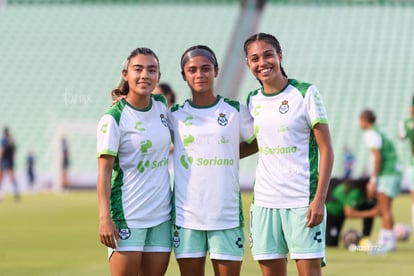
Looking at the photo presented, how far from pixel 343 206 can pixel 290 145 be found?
6.88 meters

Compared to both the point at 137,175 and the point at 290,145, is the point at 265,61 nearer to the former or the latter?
the point at 290,145

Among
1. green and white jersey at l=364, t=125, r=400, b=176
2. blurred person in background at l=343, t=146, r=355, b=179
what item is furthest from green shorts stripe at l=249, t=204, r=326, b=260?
blurred person in background at l=343, t=146, r=355, b=179

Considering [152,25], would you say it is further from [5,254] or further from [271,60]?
[271,60]

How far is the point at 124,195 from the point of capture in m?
5.79

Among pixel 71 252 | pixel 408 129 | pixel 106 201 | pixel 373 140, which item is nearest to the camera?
pixel 106 201

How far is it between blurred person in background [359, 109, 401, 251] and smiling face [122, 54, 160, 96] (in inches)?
254

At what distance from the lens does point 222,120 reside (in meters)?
5.84

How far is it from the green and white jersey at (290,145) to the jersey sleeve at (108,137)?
0.89 meters

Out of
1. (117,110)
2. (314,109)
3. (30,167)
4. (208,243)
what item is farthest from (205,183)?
(30,167)

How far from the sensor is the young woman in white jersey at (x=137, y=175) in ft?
18.7

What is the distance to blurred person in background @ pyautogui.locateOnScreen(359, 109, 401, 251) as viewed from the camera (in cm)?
1192

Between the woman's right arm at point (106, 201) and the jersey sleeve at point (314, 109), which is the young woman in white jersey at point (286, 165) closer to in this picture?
the jersey sleeve at point (314, 109)

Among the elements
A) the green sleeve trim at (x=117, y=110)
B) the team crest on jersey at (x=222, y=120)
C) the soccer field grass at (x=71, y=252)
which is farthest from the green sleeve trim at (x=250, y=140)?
the soccer field grass at (x=71, y=252)

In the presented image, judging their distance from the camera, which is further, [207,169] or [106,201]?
[207,169]
